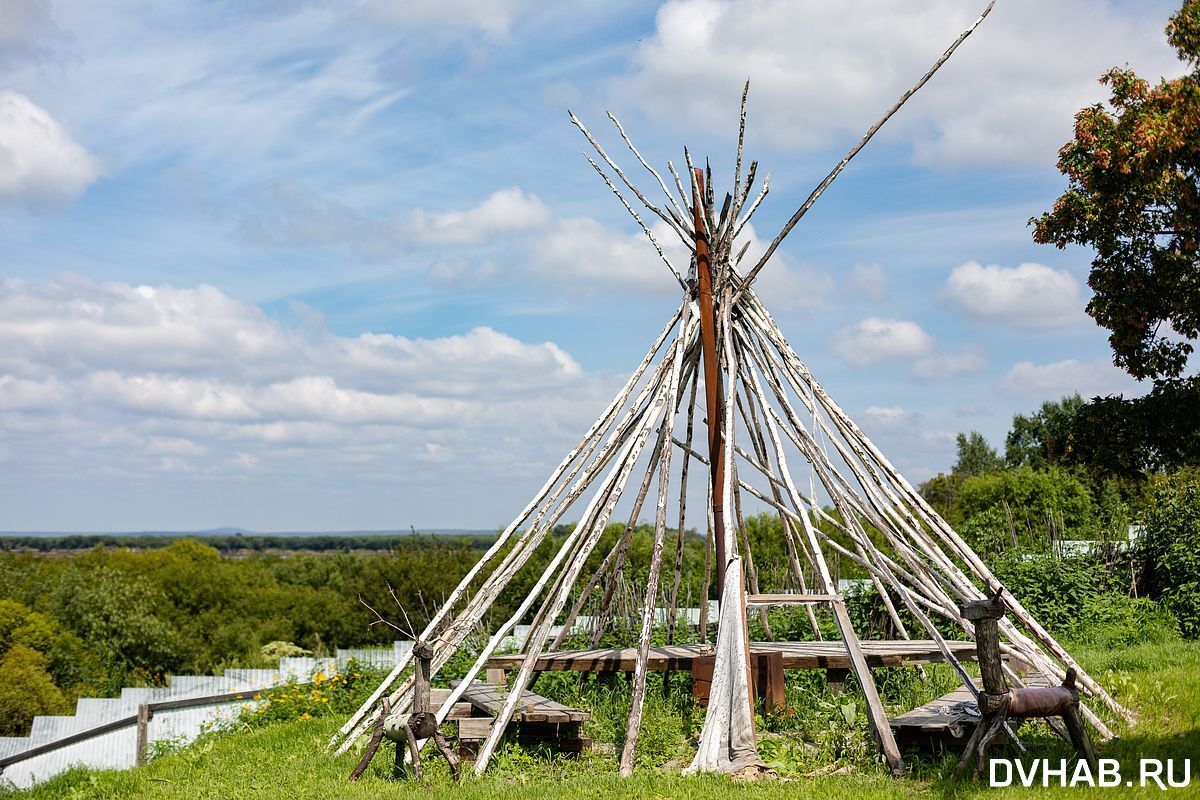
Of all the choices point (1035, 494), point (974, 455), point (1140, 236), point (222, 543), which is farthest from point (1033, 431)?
point (222, 543)

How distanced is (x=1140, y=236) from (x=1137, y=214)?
26 cm

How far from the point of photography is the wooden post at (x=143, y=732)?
32.8 ft

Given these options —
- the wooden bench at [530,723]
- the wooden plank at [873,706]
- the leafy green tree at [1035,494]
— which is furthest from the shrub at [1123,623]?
the leafy green tree at [1035,494]

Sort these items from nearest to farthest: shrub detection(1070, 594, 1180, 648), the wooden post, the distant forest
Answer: shrub detection(1070, 594, 1180, 648) → the wooden post → the distant forest

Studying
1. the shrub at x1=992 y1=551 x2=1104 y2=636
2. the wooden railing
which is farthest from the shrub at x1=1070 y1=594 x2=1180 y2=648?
the wooden railing

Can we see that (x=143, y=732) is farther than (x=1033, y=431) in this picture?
No

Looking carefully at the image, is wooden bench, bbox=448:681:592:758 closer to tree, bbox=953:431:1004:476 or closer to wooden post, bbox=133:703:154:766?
wooden post, bbox=133:703:154:766

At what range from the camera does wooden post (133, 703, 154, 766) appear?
9.98 meters

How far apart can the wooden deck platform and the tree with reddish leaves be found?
17.9 feet

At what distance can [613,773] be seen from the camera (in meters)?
6.26

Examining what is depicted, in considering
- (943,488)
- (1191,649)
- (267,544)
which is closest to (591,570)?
(1191,649)

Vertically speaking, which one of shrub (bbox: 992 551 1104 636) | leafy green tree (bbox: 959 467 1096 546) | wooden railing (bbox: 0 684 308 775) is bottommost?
wooden railing (bbox: 0 684 308 775)

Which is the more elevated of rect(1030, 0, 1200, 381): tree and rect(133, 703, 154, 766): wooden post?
rect(1030, 0, 1200, 381): tree

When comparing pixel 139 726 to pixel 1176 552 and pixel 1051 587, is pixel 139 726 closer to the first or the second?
pixel 1051 587
